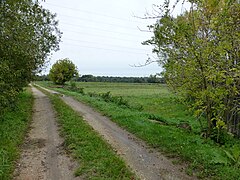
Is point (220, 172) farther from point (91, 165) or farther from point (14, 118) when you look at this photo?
point (14, 118)

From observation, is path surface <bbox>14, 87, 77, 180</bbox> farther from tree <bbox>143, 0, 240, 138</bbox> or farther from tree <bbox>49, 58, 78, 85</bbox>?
tree <bbox>49, 58, 78, 85</bbox>

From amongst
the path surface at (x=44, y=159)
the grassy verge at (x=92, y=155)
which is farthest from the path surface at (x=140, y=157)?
the path surface at (x=44, y=159)

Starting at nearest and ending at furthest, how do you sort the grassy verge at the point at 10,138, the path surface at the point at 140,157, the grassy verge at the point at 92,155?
the grassy verge at the point at 92,155 < the path surface at the point at 140,157 < the grassy verge at the point at 10,138

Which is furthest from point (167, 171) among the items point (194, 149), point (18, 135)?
point (18, 135)

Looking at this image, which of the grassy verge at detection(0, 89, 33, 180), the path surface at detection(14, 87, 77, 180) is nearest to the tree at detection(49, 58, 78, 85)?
the grassy verge at detection(0, 89, 33, 180)

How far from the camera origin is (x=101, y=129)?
38.0 ft

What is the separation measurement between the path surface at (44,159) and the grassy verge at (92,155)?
0.30 m

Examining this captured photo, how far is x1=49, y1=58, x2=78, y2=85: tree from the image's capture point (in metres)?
54.6

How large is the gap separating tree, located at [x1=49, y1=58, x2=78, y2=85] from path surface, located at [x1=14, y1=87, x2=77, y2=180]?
145 feet

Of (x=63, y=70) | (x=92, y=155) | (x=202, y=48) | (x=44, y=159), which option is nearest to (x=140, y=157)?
(x=92, y=155)

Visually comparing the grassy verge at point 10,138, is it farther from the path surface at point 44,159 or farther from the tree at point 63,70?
the tree at point 63,70

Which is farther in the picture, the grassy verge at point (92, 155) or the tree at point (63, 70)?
the tree at point (63, 70)

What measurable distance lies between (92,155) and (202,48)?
474cm

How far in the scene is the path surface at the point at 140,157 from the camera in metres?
6.53
